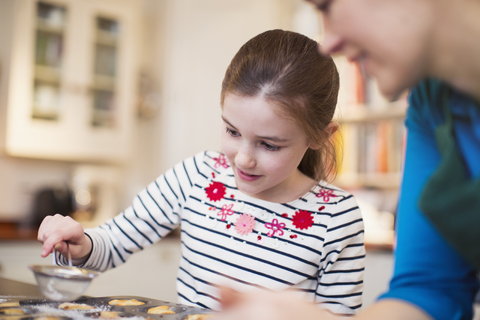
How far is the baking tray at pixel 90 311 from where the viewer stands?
2.24 ft

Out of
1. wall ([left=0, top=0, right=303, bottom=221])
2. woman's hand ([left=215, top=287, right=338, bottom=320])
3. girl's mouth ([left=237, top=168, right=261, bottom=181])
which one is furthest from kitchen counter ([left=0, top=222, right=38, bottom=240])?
woman's hand ([left=215, top=287, right=338, bottom=320])

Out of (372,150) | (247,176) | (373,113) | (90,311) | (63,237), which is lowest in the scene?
Answer: (90,311)

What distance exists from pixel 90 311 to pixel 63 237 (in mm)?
209

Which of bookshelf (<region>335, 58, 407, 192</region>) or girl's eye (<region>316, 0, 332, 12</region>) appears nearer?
girl's eye (<region>316, 0, 332, 12</region>)

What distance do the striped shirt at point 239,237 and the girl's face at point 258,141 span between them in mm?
125

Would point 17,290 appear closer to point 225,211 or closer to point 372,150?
point 225,211

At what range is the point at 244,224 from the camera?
106cm

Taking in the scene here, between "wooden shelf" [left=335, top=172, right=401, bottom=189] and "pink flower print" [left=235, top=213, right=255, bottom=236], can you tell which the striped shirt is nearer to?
"pink flower print" [left=235, top=213, right=255, bottom=236]

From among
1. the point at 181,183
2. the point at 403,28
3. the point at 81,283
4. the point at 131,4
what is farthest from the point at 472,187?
the point at 131,4

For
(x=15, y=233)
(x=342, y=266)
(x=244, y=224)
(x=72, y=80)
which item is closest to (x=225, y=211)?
(x=244, y=224)

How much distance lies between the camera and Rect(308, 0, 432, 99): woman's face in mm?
482

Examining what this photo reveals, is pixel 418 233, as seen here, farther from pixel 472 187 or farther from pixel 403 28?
pixel 403 28

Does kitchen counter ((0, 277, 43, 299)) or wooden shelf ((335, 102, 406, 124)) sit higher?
wooden shelf ((335, 102, 406, 124))

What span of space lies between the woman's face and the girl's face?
1.21 ft
